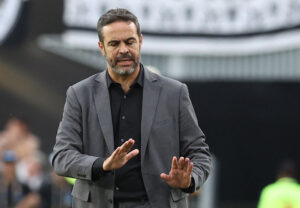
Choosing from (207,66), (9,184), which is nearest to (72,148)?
(9,184)

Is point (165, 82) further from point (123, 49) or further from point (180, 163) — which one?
point (180, 163)

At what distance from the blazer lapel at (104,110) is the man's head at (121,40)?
11 centimetres

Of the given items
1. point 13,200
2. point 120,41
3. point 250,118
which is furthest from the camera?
point 250,118

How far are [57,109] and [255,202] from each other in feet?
9.37

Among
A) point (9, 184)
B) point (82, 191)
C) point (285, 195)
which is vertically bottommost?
point (9, 184)

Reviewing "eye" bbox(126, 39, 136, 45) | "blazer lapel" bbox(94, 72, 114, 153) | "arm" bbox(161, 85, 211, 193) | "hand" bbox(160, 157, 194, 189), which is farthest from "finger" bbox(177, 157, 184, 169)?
"eye" bbox(126, 39, 136, 45)

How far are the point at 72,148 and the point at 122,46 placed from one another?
1.45ft

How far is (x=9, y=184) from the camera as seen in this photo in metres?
9.53

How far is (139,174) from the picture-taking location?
10.0 ft

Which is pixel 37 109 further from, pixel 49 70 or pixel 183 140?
pixel 183 140

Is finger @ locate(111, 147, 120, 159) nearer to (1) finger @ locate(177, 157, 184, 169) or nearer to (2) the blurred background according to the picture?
(1) finger @ locate(177, 157, 184, 169)

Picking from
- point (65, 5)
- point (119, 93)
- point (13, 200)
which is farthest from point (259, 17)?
point (119, 93)

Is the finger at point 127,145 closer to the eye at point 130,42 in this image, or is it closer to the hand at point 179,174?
the hand at point 179,174

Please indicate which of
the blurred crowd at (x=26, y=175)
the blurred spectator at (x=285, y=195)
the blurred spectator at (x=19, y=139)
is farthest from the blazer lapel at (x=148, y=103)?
the blurred spectator at (x=19, y=139)
